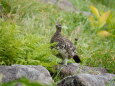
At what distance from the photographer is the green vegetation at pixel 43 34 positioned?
5668 mm

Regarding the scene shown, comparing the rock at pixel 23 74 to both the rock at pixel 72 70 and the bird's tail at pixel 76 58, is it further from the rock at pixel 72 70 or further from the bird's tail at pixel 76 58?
the bird's tail at pixel 76 58

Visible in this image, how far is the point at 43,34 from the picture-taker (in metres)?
9.06

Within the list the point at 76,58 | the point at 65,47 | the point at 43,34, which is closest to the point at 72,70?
the point at 65,47

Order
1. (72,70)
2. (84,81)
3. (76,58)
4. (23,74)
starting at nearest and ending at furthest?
(23,74) < (84,81) < (72,70) < (76,58)

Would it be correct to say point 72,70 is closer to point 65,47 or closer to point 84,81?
point 65,47

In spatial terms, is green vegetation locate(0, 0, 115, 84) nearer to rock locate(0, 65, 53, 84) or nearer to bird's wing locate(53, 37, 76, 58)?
bird's wing locate(53, 37, 76, 58)

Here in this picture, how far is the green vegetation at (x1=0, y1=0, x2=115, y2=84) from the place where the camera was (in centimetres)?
567

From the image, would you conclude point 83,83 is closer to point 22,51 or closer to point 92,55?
point 22,51

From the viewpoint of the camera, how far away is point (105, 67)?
6.89 metres

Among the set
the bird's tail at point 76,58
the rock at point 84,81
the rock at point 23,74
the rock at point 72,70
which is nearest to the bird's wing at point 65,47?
the rock at point 72,70

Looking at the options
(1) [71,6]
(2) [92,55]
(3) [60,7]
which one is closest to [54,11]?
(3) [60,7]

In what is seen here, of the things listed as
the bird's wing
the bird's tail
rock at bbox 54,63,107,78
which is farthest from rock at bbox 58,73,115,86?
the bird's tail

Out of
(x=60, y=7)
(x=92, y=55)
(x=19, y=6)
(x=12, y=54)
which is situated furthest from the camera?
(x=60, y=7)

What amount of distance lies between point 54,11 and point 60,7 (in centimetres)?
119
